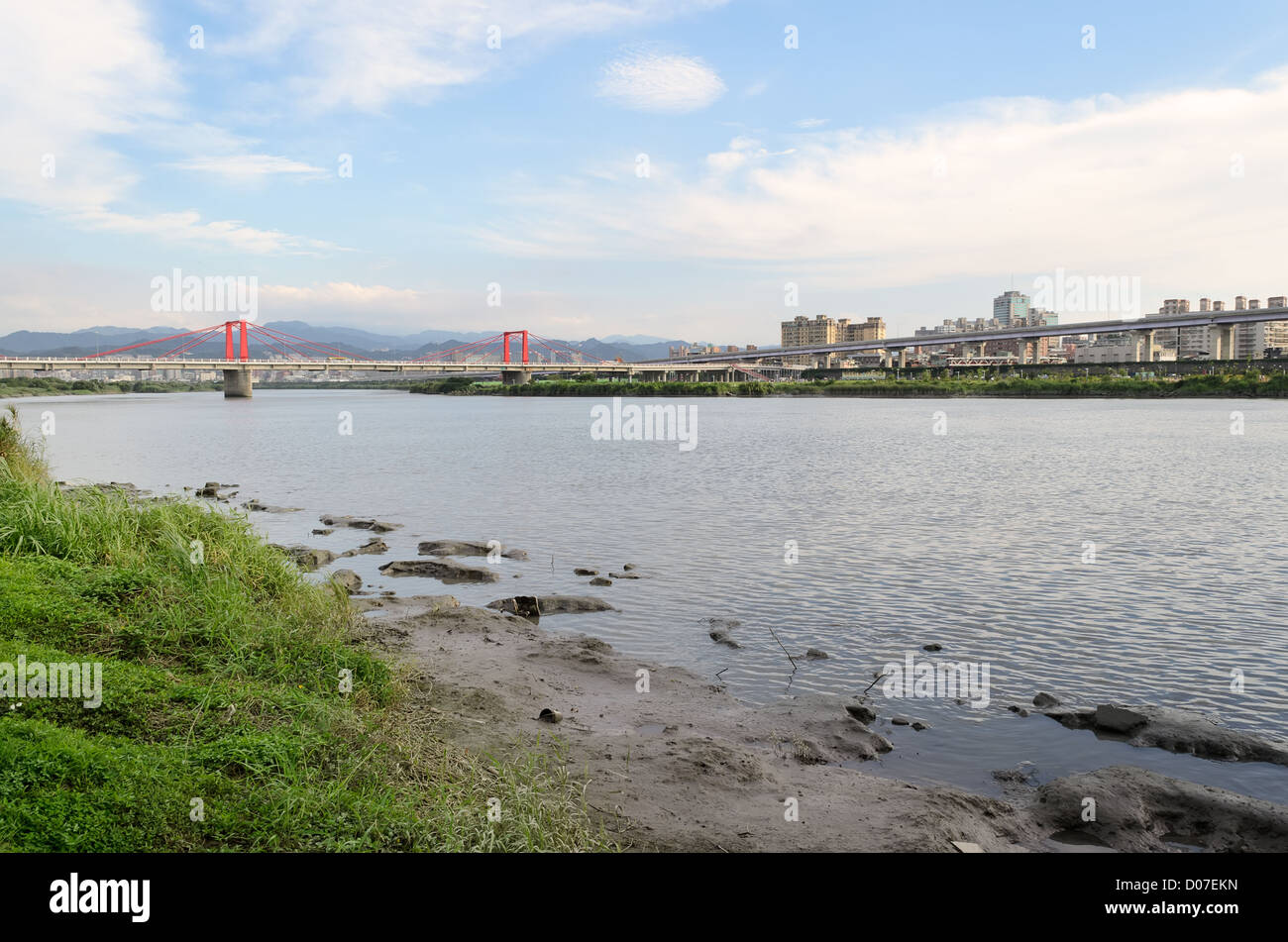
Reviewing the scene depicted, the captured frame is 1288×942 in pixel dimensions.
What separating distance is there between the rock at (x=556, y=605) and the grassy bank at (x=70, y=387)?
11906 cm

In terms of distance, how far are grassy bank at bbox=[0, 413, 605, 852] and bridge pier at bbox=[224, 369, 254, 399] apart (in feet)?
378

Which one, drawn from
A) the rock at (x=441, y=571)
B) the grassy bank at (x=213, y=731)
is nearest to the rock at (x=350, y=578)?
the rock at (x=441, y=571)

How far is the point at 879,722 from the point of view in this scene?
8.35 metres

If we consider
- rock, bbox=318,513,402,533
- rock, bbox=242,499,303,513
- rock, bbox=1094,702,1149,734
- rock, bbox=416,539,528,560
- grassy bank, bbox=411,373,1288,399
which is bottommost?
rock, bbox=1094,702,1149,734

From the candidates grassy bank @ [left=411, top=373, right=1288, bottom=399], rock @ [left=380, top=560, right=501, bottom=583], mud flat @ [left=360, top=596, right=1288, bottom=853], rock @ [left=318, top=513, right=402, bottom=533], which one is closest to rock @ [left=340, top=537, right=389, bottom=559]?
rock @ [left=380, top=560, right=501, bottom=583]

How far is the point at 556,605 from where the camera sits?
12375mm

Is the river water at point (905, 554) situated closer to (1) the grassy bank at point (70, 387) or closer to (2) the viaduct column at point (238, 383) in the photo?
(2) the viaduct column at point (238, 383)

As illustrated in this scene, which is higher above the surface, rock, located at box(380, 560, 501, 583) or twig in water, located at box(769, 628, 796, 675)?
rock, located at box(380, 560, 501, 583)

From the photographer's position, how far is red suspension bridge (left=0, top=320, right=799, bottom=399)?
307 feet

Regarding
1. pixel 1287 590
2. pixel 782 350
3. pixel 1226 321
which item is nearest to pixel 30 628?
pixel 1287 590

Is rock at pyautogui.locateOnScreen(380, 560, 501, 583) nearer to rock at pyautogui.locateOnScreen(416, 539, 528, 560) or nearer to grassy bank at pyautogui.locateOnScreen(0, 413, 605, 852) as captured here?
rock at pyautogui.locateOnScreen(416, 539, 528, 560)

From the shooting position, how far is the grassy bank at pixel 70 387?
122 meters

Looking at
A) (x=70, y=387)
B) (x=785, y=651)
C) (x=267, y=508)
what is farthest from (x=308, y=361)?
(x=785, y=651)

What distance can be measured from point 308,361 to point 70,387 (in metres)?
70.3
